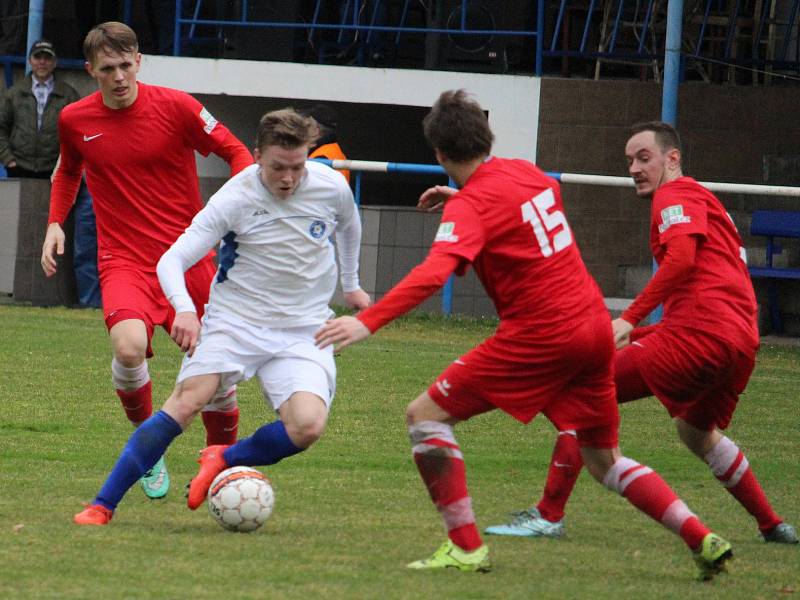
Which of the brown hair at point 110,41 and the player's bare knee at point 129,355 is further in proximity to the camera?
the brown hair at point 110,41

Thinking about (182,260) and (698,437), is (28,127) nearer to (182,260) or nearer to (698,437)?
(182,260)

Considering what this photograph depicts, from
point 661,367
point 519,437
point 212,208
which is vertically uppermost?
point 212,208

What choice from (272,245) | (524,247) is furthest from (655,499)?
(272,245)

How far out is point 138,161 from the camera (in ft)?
23.9

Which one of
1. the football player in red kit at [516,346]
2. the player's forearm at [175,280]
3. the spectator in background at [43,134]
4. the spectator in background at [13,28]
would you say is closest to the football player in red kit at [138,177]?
the player's forearm at [175,280]

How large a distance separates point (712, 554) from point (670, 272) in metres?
1.41

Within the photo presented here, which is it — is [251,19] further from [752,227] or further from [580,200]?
[752,227]

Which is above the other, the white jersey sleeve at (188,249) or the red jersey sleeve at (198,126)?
the red jersey sleeve at (198,126)

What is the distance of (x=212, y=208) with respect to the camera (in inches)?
244

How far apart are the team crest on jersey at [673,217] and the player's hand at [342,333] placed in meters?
1.85

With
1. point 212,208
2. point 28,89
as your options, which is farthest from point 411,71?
point 212,208

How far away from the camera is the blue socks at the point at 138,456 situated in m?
6.11

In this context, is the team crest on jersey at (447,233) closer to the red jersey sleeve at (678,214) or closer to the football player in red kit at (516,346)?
the football player in red kit at (516,346)

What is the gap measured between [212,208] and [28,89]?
33.8ft
